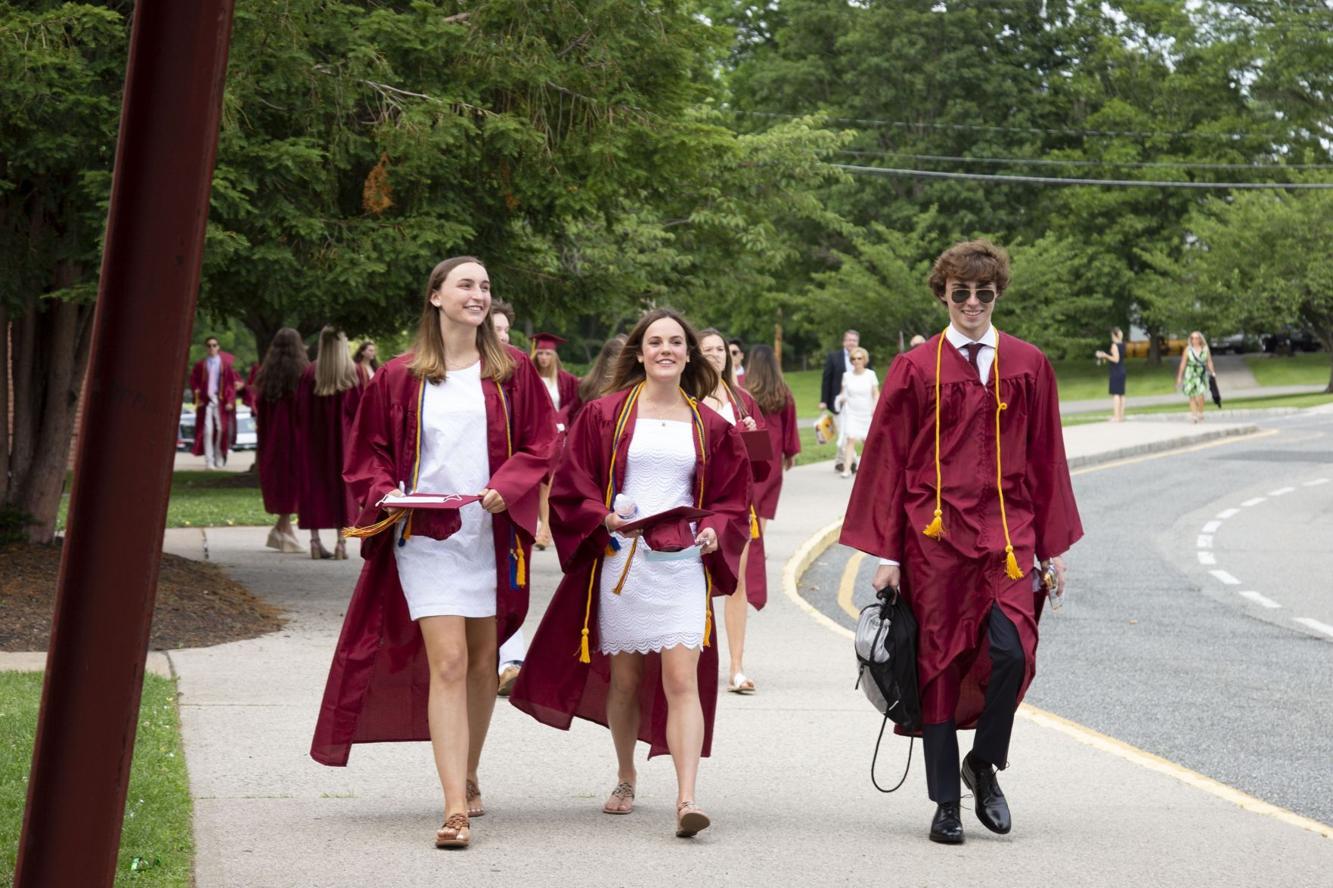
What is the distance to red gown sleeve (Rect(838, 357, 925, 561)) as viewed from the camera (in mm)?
6477

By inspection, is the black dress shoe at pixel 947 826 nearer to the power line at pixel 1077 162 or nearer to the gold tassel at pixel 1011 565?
the gold tassel at pixel 1011 565

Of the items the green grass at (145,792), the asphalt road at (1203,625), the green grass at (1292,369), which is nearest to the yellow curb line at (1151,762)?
the asphalt road at (1203,625)

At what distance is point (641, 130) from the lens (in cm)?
1192

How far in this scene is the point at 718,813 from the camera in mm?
6688

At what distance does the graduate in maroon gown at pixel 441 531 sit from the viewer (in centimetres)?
629

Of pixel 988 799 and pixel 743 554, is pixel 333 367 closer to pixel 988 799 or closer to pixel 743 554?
pixel 743 554

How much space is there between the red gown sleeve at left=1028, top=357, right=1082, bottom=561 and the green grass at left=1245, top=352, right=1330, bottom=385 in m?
48.9

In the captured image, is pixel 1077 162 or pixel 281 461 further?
pixel 1077 162

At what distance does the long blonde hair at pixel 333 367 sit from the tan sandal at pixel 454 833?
916cm

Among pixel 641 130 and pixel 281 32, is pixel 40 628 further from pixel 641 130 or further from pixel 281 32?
pixel 641 130

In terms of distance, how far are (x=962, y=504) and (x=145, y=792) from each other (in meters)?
2.89

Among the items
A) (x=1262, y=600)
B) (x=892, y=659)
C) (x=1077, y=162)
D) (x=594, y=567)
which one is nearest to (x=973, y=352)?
(x=892, y=659)

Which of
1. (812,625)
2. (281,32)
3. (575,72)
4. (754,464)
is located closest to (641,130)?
(575,72)

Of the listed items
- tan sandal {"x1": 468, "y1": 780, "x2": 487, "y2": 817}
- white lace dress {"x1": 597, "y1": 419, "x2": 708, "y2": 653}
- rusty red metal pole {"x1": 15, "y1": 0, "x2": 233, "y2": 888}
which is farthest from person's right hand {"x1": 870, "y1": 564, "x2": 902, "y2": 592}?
rusty red metal pole {"x1": 15, "y1": 0, "x2": 233, "y2": 888}
